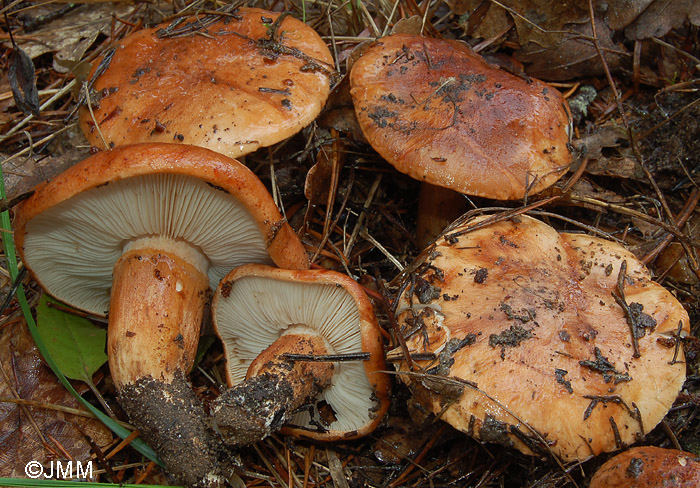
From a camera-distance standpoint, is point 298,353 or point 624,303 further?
point 298,353

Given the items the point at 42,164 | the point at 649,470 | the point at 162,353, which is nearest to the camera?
the point at 649,470

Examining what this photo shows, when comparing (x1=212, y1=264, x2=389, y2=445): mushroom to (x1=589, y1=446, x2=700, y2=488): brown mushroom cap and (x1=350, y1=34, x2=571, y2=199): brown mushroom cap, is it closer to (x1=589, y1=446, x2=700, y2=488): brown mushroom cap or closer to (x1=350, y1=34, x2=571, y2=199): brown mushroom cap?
(x1=350, y1=34, x2=571, y2=199): brown mushroom cap

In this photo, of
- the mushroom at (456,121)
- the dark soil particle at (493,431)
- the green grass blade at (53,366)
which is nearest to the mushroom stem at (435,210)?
the mushroom at (456,121)

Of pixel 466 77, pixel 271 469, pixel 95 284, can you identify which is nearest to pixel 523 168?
pixel 466 77

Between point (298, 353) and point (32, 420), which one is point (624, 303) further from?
point (32, 420)

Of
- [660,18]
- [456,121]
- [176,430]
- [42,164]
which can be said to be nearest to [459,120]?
[456,121]

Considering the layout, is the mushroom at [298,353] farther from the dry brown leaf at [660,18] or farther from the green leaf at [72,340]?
the dry brown leaf at [660,18]

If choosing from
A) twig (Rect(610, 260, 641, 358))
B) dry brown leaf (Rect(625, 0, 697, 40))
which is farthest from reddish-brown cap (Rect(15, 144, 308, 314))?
dry brown leaf (Rect(625, 0, 697, 40))
